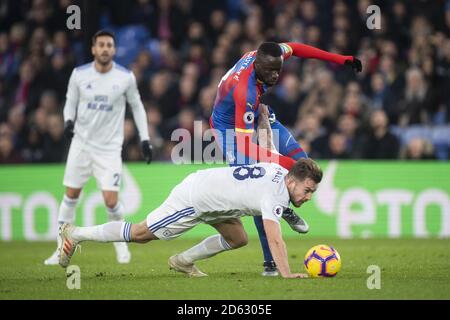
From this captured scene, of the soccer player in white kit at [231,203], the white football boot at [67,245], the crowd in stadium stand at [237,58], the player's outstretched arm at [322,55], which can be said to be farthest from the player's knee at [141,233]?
the crowd in stadium stand at [237,58]

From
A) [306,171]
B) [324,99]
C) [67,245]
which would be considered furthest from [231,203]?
[324,99]

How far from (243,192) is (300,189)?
0.51 metres

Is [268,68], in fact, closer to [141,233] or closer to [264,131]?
[264,131]

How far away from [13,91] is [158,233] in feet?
33.1

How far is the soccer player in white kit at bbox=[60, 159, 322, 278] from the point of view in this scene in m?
7.89

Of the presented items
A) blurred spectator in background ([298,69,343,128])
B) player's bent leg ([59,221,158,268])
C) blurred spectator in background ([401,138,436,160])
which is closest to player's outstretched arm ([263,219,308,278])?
player's bent leg ([59,221,158,268])

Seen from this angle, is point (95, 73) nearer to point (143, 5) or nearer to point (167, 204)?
point (167, 204)

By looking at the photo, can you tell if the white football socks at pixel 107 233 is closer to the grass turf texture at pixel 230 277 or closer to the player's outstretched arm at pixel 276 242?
the grass turf texture at pixel 230 277

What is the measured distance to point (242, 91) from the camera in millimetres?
8719

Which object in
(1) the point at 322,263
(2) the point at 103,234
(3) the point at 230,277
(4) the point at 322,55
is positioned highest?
(4) the point at 322,55

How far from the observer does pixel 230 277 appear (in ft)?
28.5

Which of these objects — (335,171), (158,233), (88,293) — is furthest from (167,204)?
(335,171)

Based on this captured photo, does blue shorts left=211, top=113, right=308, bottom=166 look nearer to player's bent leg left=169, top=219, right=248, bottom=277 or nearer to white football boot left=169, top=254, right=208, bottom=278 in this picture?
player's bent leg left=169, top=219, right=248, bottom=277

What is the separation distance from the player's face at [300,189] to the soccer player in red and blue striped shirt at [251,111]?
44cm
